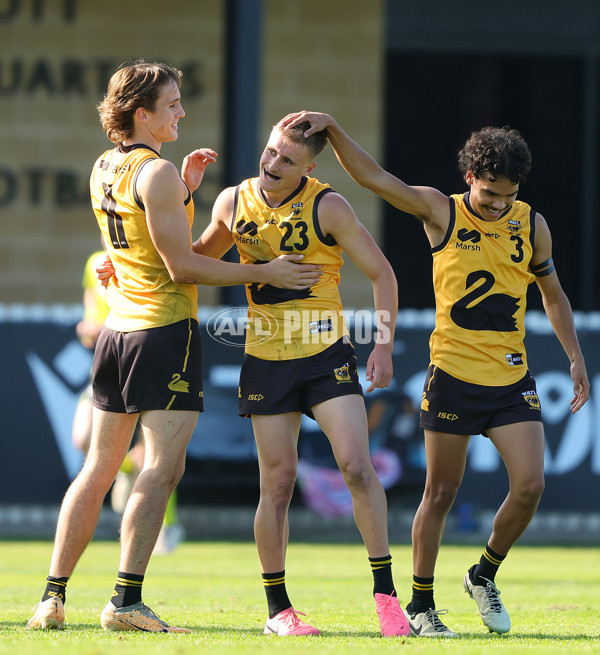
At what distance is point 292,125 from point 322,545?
5440mm

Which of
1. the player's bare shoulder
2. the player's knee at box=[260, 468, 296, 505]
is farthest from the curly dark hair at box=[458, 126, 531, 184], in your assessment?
the player's knee at box=[260, 468, 296, 505]

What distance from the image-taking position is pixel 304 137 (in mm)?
5387

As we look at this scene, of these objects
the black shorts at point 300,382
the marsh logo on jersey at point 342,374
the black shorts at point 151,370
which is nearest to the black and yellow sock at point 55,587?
the black shorts at point 151,370

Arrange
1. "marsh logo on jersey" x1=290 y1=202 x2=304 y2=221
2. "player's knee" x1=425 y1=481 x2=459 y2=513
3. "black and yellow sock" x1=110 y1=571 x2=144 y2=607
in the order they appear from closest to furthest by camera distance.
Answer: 1. "black and yellow sock" x1=110 y1=571 x2=144 y2=607
2. "marsh logo on jersey" x1=290 y1=202 x2=304 y2=221
3. "player's knee" x1=425 y1=481 x2=459 y2=513

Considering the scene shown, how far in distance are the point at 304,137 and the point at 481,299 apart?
1.07 m

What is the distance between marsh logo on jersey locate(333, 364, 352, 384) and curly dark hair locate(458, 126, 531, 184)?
1.03 meters

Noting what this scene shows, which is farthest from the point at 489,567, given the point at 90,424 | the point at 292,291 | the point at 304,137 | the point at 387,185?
the point at 90,424

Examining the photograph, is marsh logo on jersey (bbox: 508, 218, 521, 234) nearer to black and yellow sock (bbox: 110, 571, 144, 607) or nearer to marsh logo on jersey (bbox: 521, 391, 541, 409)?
marsh logo on jersey (bbox: 521, 391, 541, 409)

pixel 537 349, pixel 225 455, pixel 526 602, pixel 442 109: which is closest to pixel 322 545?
pixel 225 455

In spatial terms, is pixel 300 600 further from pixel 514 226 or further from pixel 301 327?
pixel 514 226

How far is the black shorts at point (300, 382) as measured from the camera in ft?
17.4

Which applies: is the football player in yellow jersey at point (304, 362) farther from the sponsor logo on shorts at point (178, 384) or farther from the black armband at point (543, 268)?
the black armband at point (543, 268)

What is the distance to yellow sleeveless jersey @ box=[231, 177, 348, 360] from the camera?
5371 millimetres

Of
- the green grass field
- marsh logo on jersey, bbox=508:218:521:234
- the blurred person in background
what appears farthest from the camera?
the blurred person in background
